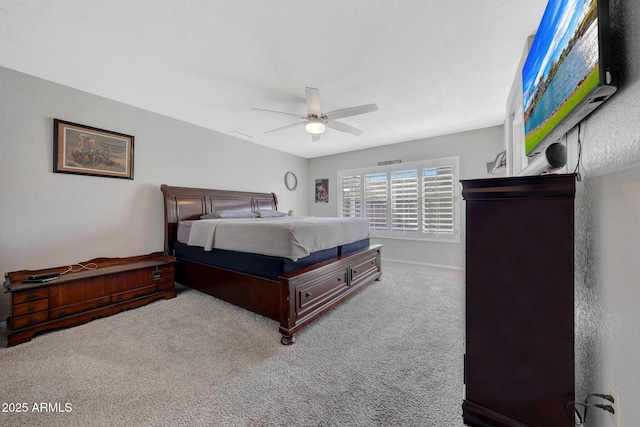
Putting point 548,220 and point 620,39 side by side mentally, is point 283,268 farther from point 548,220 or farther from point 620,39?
point 620,39

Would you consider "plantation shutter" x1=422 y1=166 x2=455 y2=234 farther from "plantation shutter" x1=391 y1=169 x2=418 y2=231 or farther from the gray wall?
the gray wall

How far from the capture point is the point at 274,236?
2.17 m

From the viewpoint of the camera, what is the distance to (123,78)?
2.49 metres

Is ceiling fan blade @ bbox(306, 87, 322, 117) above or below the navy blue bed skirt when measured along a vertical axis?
above

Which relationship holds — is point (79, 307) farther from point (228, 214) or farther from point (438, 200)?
point (438, 200)

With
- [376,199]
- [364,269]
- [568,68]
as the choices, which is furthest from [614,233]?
[376,199]

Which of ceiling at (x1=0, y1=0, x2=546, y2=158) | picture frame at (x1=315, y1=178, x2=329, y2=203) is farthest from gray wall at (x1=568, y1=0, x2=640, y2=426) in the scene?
picture frame at (x1=315, y1=178, x2=329, y2=203)

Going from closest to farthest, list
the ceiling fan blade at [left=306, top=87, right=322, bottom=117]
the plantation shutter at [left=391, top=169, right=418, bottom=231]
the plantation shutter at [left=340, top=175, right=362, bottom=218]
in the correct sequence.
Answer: the ceiling fan blade at [left=306, top=87, right=322, bottom=117], the plantation shutter at [left=391, top=169, right=418, bottom=231], the plantation shutter at [left=340, top=175, right=362, bottom=218]

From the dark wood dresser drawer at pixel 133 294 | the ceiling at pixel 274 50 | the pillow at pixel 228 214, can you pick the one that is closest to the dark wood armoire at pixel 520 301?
the ceiling at pixel 274 50

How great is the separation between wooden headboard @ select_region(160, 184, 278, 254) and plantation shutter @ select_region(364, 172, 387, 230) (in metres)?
2.53

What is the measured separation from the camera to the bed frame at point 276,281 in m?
2.04

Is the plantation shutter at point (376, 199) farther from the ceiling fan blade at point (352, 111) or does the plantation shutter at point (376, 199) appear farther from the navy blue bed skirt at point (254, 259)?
the ceiling fan blade at point (352, 111)

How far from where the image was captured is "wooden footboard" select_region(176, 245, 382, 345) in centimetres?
201

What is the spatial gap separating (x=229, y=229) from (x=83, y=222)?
1.83 m
